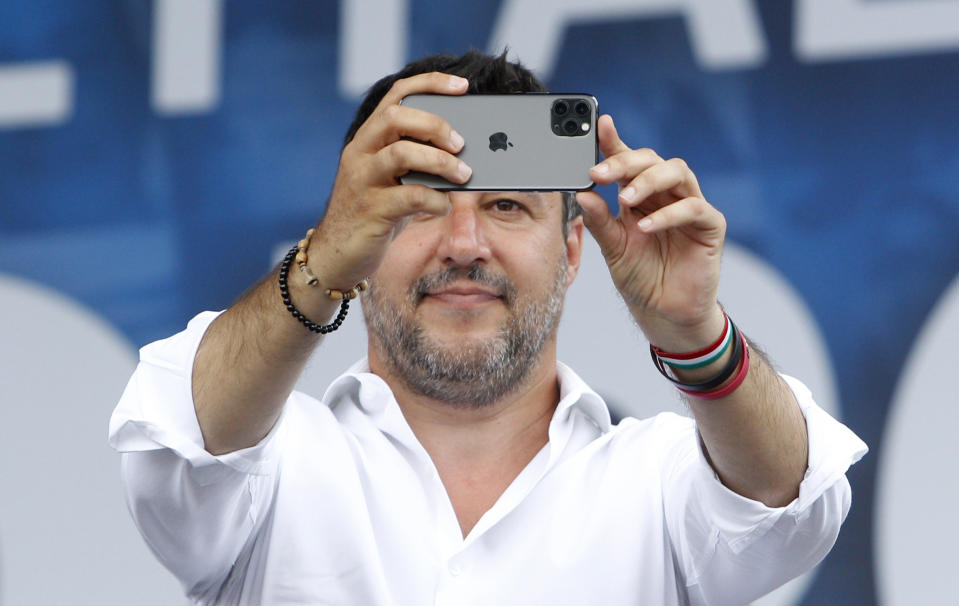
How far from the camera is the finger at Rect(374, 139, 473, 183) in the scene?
47.9 inches

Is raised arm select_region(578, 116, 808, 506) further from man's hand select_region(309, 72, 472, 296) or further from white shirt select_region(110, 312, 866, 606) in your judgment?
man's hand select_region(309, 72, 472, 296)

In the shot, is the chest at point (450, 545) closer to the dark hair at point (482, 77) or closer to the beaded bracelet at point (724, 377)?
the beaded bracelet at point (724, 377)

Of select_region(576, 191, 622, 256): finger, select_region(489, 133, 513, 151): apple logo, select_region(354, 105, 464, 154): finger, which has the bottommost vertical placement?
select_region(576, 191, 622, 256): finger

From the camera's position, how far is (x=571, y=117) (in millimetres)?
1277

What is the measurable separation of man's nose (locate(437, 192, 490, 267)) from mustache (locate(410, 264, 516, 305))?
0.01 meters

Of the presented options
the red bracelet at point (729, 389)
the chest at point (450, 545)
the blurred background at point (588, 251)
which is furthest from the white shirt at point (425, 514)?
the blurred background at point (588, 251)

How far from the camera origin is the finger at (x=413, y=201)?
1222 mm

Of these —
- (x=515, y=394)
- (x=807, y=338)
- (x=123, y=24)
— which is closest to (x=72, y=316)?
(x=123, y=24)

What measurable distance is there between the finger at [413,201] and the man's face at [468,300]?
1.66ft

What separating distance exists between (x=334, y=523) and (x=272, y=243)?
100 centimetres

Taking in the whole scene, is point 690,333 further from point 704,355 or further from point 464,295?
point 464,295

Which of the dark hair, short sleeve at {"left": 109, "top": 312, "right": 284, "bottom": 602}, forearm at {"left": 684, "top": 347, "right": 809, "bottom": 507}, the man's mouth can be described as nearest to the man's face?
the man's mouth

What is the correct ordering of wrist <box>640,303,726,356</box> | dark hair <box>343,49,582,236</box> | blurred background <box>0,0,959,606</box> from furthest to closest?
blurred background <box>0,0,959,606</box> < dark hair <box>343,49,582,236</box> < wrist <box>640,303,726,356</box>

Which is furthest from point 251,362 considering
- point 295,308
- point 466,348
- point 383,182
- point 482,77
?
point 482,77
